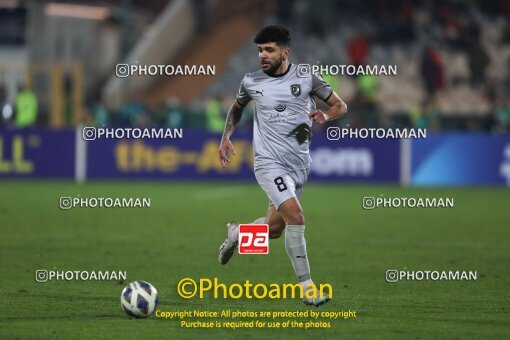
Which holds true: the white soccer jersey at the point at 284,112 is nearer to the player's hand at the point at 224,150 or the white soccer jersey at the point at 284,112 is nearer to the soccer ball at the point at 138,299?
the player's hand at the point at 224,150

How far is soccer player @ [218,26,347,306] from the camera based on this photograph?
9.34 m

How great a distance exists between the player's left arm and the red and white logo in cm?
107

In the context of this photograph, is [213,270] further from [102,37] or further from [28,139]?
[102,37]

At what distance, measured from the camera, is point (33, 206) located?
66.9 ft

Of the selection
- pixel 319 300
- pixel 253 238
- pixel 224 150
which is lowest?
pixel 319 300

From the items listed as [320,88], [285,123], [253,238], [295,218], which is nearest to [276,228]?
[253,238]

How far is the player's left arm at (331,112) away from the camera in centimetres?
909

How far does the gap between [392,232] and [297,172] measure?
7.25m

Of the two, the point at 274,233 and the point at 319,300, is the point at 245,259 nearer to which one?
the point at 274,233

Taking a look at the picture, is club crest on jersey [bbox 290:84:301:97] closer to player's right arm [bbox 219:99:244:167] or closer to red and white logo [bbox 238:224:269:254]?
player's right arm [bbox 219:99:244:167]

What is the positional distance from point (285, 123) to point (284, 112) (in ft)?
0.29

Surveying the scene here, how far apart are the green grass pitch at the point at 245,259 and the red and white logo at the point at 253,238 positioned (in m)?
0.42

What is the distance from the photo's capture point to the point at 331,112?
9.38 meters

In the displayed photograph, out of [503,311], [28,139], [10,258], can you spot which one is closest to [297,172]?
[503,311]
